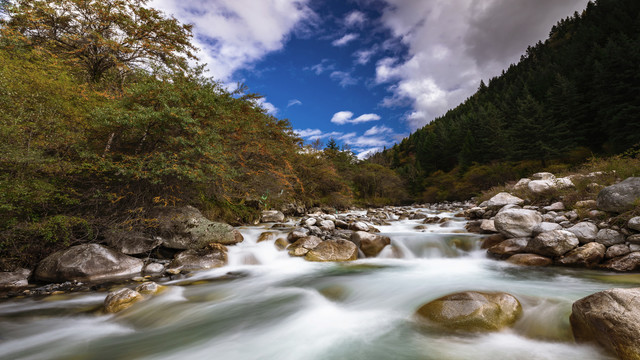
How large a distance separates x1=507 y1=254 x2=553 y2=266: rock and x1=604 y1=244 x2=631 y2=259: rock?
0.96m

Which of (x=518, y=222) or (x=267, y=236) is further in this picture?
(x=267, y=236)

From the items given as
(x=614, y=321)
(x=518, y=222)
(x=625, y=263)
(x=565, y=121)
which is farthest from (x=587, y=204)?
Result: (x=565, y=121)

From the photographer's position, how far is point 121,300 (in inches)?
158

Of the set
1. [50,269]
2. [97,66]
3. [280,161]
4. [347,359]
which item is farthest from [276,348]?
[97,66]

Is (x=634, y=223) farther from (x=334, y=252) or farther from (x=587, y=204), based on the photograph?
(x=334, y=252)

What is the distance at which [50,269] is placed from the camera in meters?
5.23

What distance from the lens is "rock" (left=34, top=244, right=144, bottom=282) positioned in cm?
523

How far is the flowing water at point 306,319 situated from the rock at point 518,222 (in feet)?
3.17

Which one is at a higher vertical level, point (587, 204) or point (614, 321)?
point (587, 204)

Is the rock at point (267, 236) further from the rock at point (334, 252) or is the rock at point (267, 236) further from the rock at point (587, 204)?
the rock at point (587, 204)

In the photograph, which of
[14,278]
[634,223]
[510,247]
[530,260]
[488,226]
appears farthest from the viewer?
[488,226]

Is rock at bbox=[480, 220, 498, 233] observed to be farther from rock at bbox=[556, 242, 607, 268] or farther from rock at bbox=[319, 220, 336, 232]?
rock at bbox=[319, 220, 336, 232]

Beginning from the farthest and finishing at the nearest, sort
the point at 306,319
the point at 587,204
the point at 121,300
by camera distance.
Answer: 1. the point at 587,204
2. the point at 121,300
3. the point at 306,319

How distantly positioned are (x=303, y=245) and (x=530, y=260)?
585cm
